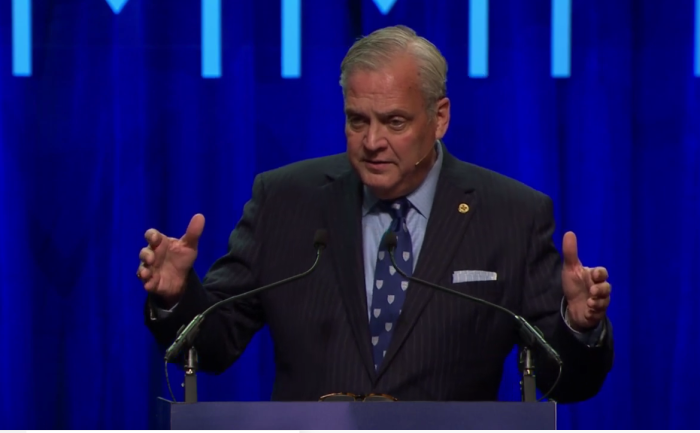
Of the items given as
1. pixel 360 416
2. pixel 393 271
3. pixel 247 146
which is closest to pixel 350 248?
pixel 393 271

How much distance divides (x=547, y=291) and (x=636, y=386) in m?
1.18

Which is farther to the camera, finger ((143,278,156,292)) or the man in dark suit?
the man in dark suit

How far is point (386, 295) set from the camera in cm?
229

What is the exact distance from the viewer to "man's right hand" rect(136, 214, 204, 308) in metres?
2.01

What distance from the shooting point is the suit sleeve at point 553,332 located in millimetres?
2053

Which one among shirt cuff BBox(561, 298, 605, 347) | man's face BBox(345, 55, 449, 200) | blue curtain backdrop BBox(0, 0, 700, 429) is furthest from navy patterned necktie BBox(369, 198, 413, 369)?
blue curtain backdrop BBox(0, 0, 700, 429)

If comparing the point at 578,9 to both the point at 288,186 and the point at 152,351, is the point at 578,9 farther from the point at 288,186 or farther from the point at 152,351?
the point at 152,351

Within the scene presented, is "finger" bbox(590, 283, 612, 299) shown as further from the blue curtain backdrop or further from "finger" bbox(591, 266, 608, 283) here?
the blue curtain backdrop

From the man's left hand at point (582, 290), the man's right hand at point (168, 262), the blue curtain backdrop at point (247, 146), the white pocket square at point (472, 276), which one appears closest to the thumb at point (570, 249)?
the man's left hand at point (582, 290)

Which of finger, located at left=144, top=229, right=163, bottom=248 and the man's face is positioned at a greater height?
the man's face

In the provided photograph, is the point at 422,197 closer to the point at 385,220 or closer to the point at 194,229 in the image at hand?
the point at 385,220

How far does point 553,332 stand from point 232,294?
681mm

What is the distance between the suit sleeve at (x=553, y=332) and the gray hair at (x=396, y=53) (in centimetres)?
35

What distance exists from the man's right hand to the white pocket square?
0.55 m
